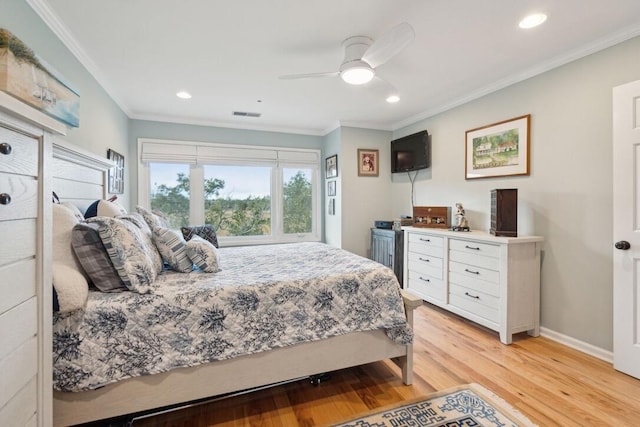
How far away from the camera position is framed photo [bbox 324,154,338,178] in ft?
14.7

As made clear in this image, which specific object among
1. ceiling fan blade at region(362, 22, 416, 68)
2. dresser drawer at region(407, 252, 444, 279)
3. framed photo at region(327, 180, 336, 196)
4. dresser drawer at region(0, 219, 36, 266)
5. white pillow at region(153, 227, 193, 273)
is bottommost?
dresser drawer at region(407, 252, 444, 279)

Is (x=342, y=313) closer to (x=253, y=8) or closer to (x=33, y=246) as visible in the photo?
(x=33, y=246)

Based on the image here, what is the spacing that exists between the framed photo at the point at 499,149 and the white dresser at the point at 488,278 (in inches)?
28.8

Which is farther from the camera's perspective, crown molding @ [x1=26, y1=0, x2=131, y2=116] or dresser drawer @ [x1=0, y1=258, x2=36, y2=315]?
crown molding @ [x1=26, y1=0, x2=131, y2=116]

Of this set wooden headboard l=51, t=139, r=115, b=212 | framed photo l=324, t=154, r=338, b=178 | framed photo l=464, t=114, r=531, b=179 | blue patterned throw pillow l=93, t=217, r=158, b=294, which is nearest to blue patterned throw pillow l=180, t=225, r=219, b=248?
wooden headboard l=51, t=139, r=115, b=212

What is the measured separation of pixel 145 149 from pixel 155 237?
2.62m

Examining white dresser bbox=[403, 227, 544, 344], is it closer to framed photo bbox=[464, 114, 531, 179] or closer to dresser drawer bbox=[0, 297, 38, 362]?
framed photo bbox=[464, 114, 531, 179]

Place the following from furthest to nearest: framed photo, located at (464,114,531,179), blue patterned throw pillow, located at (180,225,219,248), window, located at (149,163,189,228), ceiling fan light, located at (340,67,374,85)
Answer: window, located at (149,163,189,228) < blue patterned throw pillow, located at (180,225,219,248) < framed photo, located at (464,114,531,179) < ceiling fan light, located at (340,67,374,85)

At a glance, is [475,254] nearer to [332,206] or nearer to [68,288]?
[332,206]

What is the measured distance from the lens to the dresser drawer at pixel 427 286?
3166 mm

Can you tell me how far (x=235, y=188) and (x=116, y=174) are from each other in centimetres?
159

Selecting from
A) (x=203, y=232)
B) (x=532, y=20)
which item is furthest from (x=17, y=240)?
(x=532, y=20)

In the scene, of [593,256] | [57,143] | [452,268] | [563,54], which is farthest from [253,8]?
[593,256]

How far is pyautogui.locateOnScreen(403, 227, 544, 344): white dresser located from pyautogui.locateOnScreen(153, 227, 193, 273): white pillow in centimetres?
248
